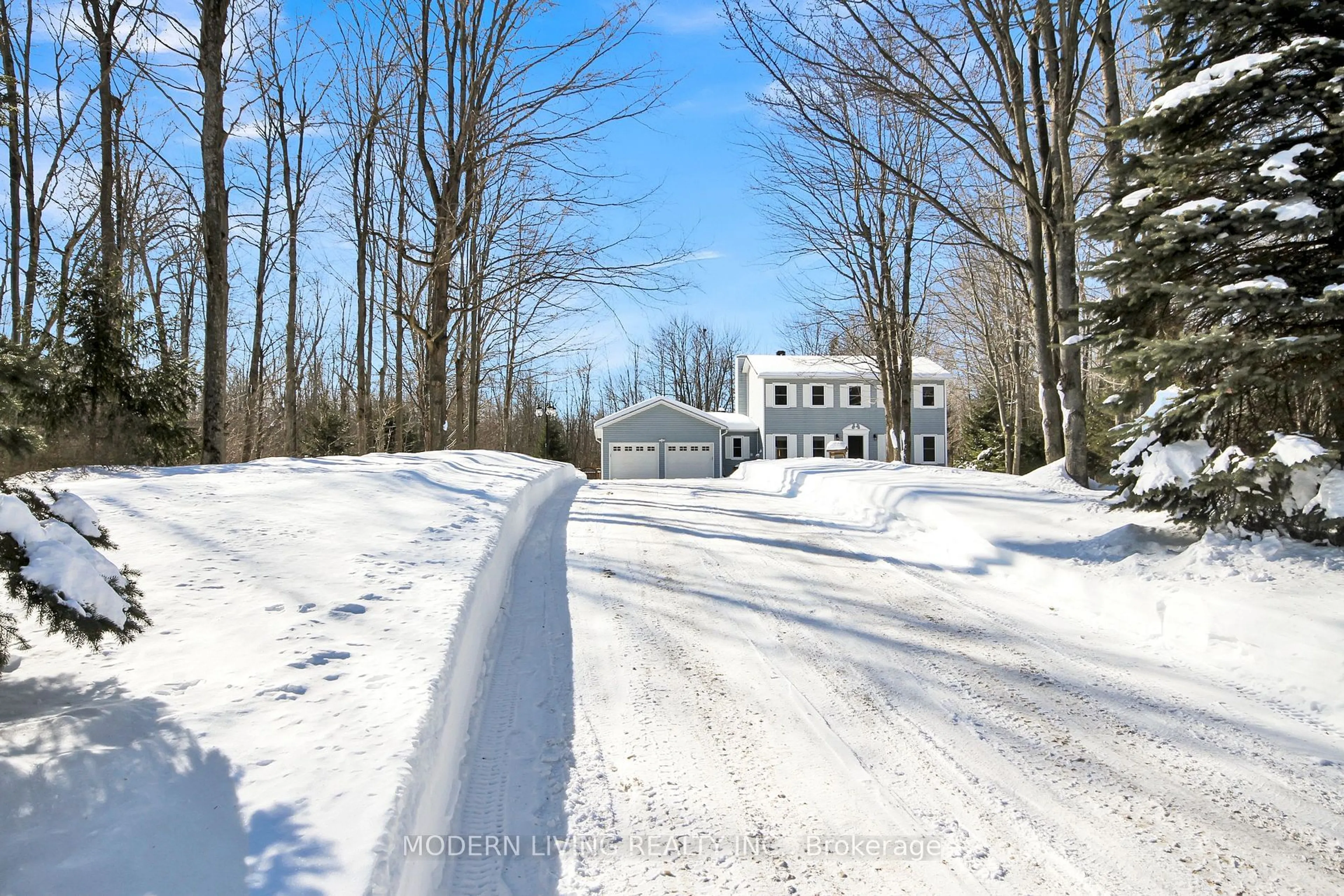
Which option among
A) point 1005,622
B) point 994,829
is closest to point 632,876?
point 994,829

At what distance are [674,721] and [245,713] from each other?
1.85m

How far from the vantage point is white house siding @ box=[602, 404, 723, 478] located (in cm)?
3241

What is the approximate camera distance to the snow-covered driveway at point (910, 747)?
247cm

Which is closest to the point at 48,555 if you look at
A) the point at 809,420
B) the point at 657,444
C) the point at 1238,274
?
the point at 1238,274

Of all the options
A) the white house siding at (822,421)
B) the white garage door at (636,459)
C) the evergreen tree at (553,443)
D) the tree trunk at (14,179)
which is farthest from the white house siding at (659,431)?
the tree trunk at (14,179)

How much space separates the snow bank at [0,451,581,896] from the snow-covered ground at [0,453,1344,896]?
15mm

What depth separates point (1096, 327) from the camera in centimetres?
602

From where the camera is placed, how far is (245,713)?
2834 millimetres

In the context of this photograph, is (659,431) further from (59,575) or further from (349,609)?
(59,575)

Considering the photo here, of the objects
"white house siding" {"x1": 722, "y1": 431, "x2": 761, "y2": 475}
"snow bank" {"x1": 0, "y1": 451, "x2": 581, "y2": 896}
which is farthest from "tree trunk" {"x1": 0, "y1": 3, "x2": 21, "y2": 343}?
"white house siding" {"x1": 722, "y1": 431, "x2": 761, "y2": 475}

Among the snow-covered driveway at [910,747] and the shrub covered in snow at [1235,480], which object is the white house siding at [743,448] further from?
the shrub covered in snow at [1235,480]

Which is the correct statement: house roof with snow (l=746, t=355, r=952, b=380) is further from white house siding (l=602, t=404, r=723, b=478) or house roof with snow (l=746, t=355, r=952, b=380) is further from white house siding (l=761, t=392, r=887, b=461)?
white house siding (l=602, t=404, r=723, b=478)

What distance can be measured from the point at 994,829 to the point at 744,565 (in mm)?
4234

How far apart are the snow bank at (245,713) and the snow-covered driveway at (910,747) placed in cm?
49
